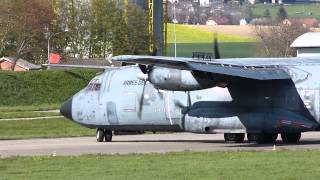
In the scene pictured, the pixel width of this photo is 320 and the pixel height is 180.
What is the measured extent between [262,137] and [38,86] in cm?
4435

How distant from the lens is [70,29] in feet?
361

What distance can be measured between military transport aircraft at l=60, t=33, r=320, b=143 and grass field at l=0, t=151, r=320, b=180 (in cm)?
373

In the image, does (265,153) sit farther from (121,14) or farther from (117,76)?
(121,14)

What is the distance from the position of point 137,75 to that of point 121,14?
6612 centimetres

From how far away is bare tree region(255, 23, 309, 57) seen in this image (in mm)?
95438

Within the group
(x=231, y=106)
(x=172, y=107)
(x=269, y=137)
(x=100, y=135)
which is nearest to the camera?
(x=231, y=106)

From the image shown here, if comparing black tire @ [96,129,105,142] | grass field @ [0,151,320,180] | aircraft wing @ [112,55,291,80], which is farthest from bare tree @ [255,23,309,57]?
grass field @ [0,151,320,180]

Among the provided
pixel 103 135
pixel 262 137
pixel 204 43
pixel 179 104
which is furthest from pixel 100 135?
pixel 204 43

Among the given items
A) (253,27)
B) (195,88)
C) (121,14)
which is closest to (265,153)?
(195,88)

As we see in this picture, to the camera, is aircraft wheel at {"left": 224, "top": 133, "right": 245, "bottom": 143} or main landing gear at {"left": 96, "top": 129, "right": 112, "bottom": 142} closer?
aircraft wheel at {"left": 224, "top": 133, "right": 245, "bottom": 143}

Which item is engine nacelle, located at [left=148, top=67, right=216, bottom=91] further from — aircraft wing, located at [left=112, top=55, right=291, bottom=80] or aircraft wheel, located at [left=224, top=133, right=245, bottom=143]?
aircraft wheel, located at [left=224, top=133, right=245, bottom=143]

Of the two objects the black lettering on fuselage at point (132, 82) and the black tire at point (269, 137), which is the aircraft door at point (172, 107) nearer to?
the black lettering on fuselage at point (132, 82)

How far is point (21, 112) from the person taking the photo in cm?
6825

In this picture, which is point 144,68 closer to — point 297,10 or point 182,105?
point 182,105
